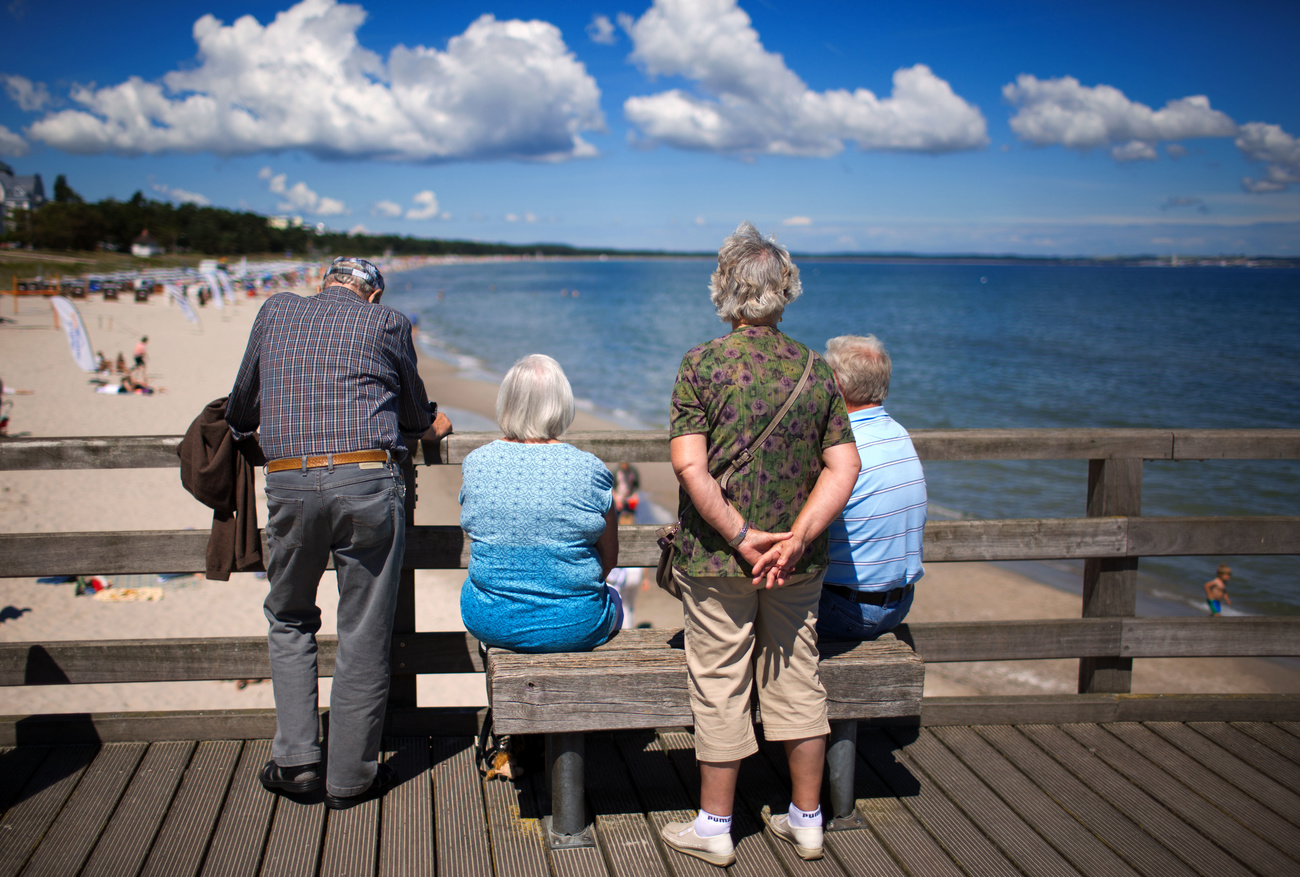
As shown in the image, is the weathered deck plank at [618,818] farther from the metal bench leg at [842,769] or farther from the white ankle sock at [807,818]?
the metal bench leg at [842,769]

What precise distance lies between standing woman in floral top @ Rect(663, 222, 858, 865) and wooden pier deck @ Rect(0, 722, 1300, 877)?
0.30m

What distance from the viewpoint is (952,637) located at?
3.15m

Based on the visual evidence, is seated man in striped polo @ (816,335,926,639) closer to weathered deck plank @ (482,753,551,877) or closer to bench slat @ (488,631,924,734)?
bench slat @ (488,631,924,734)

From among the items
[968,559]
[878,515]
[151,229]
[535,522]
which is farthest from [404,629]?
[151,229]

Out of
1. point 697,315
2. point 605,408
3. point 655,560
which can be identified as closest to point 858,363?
point 655,560

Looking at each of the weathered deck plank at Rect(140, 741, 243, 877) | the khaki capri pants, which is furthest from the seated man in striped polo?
the weathered deck plank at Rect(140, 741, 243, 877)

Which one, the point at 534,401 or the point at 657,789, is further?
the point at 657,789

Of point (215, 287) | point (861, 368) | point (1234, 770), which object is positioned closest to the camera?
point (861, 368)

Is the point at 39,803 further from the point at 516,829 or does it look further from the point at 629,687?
the point at 629,687

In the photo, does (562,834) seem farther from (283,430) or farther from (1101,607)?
(1101,607)

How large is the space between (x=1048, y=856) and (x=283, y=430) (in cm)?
264

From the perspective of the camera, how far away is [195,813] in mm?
2557

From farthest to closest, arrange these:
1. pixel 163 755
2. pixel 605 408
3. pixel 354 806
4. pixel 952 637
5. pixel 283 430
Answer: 1. pixel 605 408
2. pixel 952 637
3. pixel 163 755
4. pixel 354 806
5. pixel 283 430

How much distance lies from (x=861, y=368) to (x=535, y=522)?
1.12 meters
